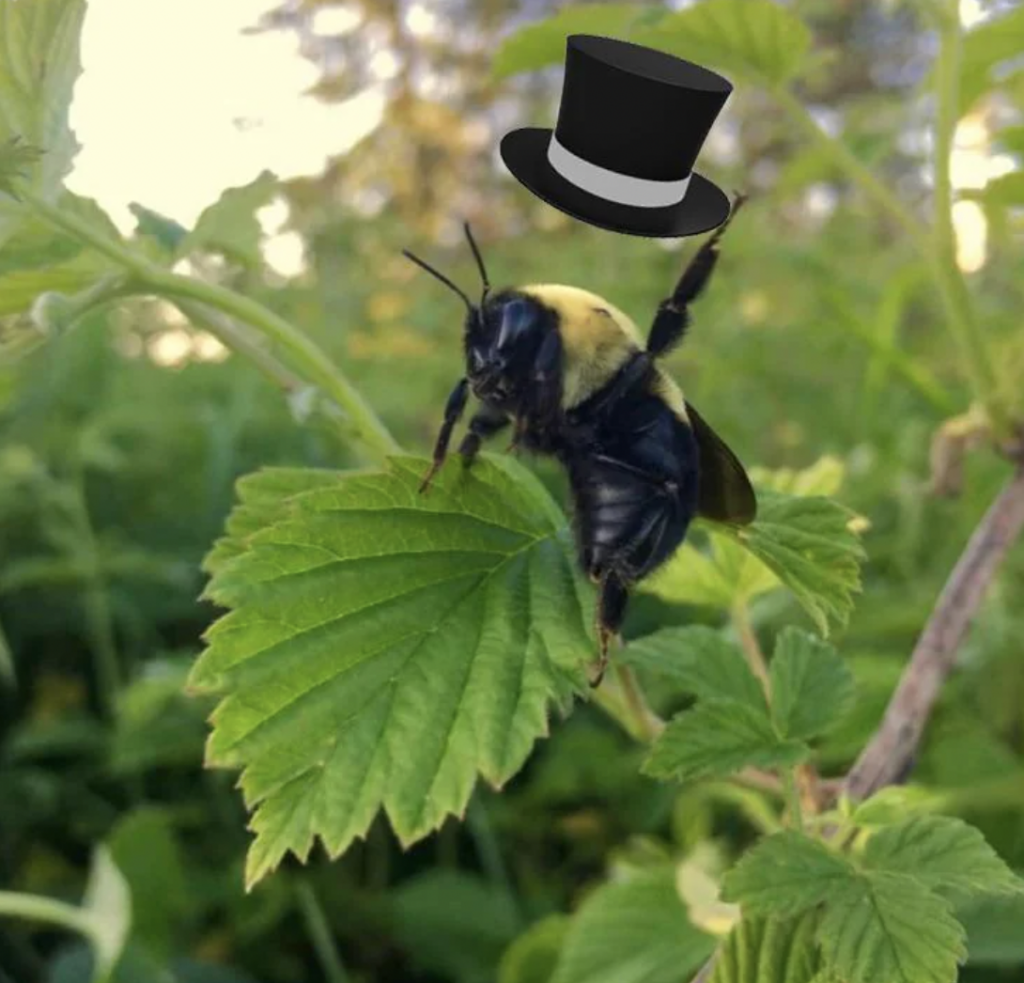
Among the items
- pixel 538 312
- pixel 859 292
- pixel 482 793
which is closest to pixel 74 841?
pixel 482 793

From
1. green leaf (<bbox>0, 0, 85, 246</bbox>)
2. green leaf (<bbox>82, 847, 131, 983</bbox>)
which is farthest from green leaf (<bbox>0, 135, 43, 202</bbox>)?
green leaf (<bbox>82, 847, 131, 983</bbox>)

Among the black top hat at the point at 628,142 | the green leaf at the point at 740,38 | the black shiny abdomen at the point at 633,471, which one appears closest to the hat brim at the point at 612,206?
the black top hat at the point at 628,142

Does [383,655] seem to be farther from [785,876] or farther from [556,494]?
[556,494]

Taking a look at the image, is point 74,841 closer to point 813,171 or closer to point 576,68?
point 813,171

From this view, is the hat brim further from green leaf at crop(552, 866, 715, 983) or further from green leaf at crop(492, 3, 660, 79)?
green leaf at crop(552, 866, 715, 983)

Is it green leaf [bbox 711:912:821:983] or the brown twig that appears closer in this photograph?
green leaf [bbox 711:912:821:983]

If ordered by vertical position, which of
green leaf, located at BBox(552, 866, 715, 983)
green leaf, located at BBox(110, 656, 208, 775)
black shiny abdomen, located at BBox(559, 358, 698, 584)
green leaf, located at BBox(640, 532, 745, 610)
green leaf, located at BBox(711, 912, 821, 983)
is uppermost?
black shiny abdomen, located at BBox(559, 358, 698, 584)

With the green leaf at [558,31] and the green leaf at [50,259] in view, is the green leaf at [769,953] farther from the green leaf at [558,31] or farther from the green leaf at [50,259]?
the green leaf at [558,31]
